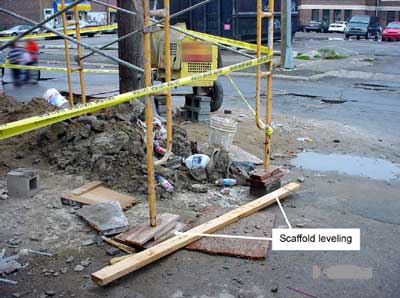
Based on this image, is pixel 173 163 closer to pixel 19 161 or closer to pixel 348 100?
pixel 19 161

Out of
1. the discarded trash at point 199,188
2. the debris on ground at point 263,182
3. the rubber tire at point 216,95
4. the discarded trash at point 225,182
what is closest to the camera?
the debris on ground at point 263,182

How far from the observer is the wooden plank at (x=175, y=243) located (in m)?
3.85

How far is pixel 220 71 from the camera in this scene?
196 inches

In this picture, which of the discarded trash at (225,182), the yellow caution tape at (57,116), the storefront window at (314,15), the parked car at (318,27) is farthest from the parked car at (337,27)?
the yellow caution tape at (57,116)

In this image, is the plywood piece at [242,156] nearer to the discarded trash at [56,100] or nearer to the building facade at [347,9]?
the discarded trash at [56,100]

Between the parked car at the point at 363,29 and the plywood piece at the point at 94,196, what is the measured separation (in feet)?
138

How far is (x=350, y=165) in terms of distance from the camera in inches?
286

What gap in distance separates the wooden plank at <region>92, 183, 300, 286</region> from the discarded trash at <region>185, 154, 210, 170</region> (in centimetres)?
97

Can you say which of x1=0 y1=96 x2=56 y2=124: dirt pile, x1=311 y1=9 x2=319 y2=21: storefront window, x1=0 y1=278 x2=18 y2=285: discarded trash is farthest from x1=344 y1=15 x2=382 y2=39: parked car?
x1=0 y1=278 x2=18 y2=285: discarded trash

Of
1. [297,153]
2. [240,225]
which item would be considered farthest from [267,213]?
[297,153]

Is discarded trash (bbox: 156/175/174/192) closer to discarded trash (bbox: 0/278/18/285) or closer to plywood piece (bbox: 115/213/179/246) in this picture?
plywood piece (bbox: 115/213/179/246)

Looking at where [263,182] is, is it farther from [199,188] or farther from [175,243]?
[175,243]

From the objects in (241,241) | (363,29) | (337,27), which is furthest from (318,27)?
(241,241)

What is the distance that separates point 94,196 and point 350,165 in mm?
3665
